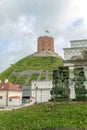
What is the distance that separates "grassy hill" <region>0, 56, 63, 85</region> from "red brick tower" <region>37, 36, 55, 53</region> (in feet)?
16.7

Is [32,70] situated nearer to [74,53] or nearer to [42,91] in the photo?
[42,91]

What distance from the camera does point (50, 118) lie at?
577 inches

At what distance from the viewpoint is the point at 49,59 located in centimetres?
12494

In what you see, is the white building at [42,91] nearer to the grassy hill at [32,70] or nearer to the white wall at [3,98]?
the white wall at [3,98]

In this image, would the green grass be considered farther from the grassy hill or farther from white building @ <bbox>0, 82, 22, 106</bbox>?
the grassy hill

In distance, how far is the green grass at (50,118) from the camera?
43.1 ft

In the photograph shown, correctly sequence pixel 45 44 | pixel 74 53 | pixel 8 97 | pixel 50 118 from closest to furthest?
pixel 50 118 < pixel 74 53 < pixel 8 97 < pixel 45 44

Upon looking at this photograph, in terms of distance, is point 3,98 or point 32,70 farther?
point 32,70

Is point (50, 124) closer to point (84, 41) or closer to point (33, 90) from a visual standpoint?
point (84, 41)

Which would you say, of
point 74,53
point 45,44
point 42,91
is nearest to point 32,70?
point 45,44

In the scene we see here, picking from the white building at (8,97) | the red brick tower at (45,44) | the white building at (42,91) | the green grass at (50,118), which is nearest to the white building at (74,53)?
the green grass at (50,118)

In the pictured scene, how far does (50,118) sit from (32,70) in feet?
294

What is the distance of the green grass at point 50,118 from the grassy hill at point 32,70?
232 ft

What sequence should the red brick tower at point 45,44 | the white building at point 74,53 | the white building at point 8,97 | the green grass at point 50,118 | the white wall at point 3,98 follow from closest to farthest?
1. the green grass at point 50,118
2. the white building at point 74,53
3. the white wall at point 3,98
4. the white building at point 8,97
5. the red brick tower at point 45,44
